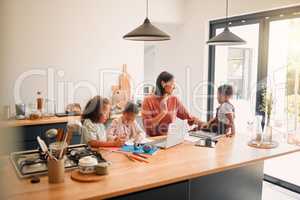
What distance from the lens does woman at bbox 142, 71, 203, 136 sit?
283cm

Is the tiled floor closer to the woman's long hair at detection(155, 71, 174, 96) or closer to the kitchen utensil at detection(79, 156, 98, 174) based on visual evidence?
the woman's long hair at detection(155, 71, 174, 96)

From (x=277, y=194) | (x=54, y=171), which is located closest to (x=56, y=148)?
(x=54, y=171)

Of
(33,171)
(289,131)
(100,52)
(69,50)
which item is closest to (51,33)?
(69,50)

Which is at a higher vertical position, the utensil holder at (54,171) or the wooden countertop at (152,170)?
the utensil holder at (54,171)

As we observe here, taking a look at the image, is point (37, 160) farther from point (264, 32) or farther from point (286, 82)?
point (264, 32)

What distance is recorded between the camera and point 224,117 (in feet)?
8.75

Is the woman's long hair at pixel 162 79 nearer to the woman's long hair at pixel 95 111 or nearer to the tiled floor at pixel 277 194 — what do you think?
the woman's long hair at pixel 95 111

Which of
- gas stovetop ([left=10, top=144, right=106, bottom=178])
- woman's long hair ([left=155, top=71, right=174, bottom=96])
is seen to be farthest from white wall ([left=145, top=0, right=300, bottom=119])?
gas stovetop ([left=10, top=144, right=106, bottom=178])

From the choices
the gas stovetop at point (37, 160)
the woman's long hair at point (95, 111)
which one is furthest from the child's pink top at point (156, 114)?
the gas stovetop at point (37, 160)

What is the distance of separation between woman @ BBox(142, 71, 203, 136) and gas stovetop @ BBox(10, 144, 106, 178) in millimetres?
926

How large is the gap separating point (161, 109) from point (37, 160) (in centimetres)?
142

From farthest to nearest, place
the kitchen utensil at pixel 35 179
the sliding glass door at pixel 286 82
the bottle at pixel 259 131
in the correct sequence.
A: the sliding glass door at pixel 286 82 < the bottle at pixel 259 131 < the kitchen utensil at pixel 35 179

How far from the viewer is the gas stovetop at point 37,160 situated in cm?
161

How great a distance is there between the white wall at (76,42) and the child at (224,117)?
1866 mm
